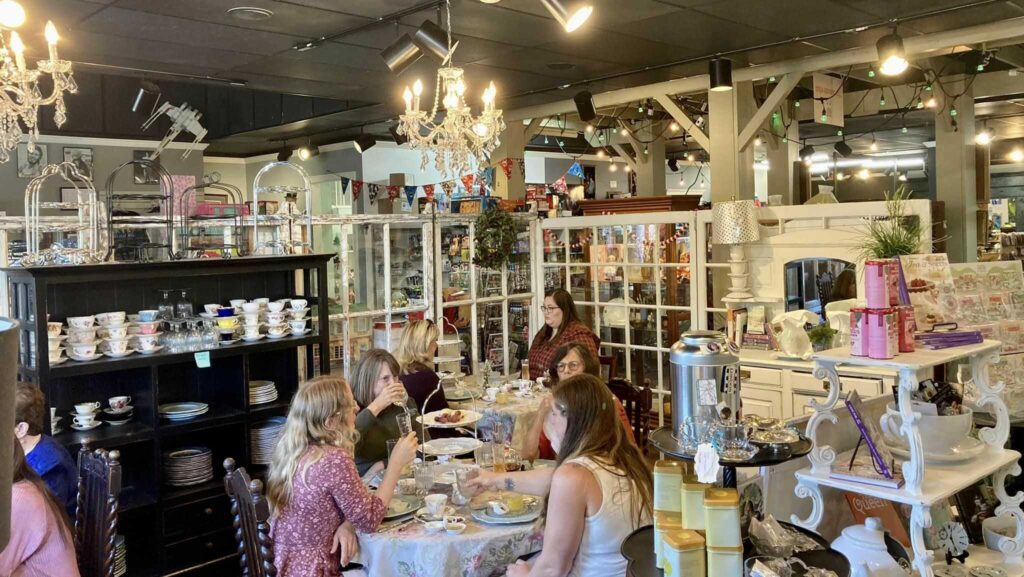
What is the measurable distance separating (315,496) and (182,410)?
175 centimetres

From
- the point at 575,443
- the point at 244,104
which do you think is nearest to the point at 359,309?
the point at 575,443

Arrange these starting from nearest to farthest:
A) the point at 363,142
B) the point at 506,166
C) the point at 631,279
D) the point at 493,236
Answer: the point at 493,236
the point at 631,279
the point at 506,166
the point at 363,142

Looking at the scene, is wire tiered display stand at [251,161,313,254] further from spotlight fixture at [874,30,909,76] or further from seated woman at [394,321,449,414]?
spotlight fixture at [874,30,909,76]

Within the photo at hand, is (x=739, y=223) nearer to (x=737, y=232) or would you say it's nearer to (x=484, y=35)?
(x=737, y=232)

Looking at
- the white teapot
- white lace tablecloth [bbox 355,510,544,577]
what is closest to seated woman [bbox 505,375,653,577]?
white lace tablecloth [bbox 355,510,544,577]

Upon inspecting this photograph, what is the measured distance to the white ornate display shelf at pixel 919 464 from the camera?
2289 mm

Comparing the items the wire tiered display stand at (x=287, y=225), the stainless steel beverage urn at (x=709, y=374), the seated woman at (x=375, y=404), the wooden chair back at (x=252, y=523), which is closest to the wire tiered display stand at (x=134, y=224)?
the wire tiered display stand at (x=287, y=225)

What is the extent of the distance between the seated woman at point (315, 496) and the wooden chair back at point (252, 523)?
141 millimetres

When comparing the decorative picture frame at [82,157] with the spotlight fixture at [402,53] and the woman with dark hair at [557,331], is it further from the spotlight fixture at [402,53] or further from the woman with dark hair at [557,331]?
the woman with dark hair at [557,331]

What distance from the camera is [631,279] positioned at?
22.0 ft

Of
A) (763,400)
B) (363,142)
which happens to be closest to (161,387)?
(763,400)

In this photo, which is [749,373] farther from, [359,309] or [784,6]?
[359,309]

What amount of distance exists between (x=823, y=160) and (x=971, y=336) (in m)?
14.8

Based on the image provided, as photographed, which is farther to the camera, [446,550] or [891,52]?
[891,52]
